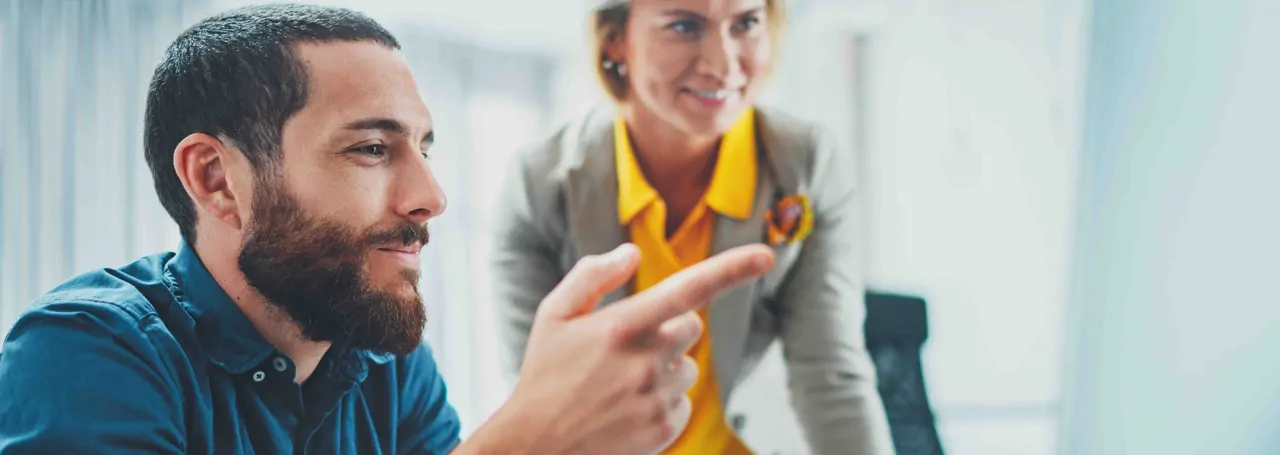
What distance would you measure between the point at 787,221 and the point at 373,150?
0.48m

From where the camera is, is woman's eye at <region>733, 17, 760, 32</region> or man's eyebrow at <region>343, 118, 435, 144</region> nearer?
man's eyebrow at <region>343, 118, 435, 144</region>

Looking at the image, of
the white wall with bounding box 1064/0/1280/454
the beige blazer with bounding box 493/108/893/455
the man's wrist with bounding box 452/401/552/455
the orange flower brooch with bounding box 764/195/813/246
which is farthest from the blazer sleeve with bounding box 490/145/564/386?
the white wall with bounding box 1064/0/1280/454

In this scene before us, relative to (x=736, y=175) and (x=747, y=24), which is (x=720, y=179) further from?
(x=747, y=24)

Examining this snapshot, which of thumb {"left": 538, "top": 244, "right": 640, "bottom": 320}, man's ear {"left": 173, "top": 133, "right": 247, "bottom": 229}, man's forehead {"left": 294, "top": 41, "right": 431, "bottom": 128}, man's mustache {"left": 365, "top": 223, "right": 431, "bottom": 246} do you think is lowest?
thumb {"left": 538, "top": 244, "right": 640, "bottom": 320}

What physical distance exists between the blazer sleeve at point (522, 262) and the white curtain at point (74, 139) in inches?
13.4

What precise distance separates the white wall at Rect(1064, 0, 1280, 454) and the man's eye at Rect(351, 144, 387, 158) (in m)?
0.85

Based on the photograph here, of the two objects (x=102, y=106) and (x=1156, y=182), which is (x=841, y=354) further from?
(x=102, y=106)

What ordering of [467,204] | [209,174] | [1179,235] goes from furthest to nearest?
[1179,235]
[467,204]
[209,174]

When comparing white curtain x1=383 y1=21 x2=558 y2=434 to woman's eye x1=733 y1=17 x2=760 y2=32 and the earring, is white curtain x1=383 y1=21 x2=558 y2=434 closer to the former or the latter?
the earring

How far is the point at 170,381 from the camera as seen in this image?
688mm

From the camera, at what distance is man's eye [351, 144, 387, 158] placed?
750mm

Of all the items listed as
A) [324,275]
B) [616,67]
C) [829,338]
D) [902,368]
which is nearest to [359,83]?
[324,275]

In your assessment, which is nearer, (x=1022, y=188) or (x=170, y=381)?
(x=170, y=381)

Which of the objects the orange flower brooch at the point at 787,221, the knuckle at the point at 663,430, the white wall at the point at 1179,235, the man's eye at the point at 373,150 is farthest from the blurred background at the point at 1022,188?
the knuckle at the point at 663,430
